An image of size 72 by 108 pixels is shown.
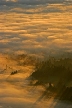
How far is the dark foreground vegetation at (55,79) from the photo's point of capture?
5974 mm

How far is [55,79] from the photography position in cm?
662

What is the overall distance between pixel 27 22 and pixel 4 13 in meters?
2.46

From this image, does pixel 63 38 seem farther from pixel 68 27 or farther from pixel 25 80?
pixel 25 80

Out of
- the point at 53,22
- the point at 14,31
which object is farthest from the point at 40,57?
the point at 53,22

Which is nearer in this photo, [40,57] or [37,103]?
[37,103]

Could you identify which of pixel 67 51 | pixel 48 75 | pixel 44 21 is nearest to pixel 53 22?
pixel 44 21

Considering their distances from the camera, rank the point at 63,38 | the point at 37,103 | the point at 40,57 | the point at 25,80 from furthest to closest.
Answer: the point at 63,38 → the point at 40,57 → the point at 25,80 → the point at 37,103

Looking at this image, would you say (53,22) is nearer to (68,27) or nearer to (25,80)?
(68,27)

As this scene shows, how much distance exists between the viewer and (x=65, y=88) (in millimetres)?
6035

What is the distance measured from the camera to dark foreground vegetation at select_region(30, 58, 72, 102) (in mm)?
5974

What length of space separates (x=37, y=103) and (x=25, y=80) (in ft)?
3.97

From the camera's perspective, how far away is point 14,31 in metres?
12.3

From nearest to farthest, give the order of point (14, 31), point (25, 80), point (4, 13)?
point (25, 80)
point (14, 31)
point (4, 13)

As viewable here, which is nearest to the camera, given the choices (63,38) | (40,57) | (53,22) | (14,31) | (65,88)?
(65,88)
